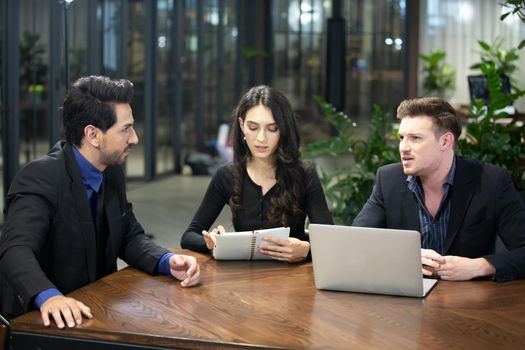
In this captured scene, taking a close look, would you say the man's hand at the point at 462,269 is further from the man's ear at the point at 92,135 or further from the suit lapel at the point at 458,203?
the man's ear at the point at 92,135

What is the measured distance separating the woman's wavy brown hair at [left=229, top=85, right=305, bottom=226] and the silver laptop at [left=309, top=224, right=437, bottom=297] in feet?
2.88

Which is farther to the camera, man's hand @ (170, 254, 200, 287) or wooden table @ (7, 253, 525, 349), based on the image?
man's hand @ (170, 254, 200, 287)

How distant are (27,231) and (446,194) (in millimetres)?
1522

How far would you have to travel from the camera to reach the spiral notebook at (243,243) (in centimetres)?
331

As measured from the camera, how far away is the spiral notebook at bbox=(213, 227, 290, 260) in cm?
331

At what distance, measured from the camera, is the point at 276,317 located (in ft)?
8.64

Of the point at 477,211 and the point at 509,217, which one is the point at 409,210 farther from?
the point at 509,217

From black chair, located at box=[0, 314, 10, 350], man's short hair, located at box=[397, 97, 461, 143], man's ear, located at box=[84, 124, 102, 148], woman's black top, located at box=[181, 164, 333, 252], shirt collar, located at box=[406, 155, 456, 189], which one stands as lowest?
black chair, located at box=[0, 314, 10, 350]

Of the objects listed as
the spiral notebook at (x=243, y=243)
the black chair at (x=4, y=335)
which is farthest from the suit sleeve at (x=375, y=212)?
the black chair at (x=4, y=335)

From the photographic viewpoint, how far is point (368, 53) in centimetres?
1598

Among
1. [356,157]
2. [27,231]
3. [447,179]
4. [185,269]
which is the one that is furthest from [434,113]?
[356,157]

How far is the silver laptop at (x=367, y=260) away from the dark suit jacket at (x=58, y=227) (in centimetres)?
62

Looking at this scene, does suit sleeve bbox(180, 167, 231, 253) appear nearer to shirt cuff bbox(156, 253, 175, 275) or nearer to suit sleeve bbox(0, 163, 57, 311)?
shirt cuff bbox(156, 253, 175, 275)

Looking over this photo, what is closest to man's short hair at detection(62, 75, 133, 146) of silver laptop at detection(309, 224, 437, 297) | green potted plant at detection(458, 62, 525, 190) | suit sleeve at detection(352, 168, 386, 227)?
silver laptop at detection(309, 224, 437, 297)
